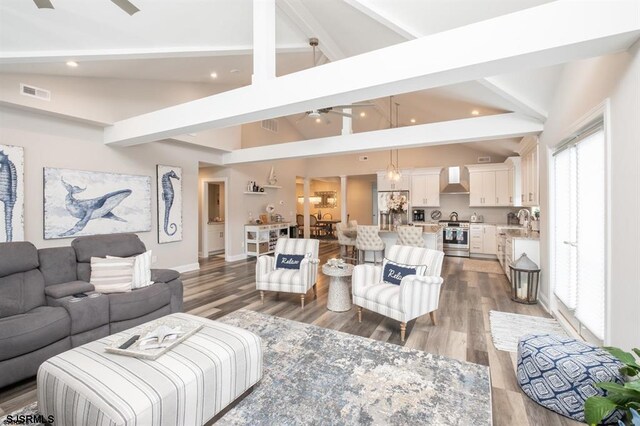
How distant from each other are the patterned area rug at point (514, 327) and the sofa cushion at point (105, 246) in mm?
4349

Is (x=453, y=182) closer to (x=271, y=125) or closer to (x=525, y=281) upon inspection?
(x=525, y=281)

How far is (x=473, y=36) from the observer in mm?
2070

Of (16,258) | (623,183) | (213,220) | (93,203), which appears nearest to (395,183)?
(213,220)

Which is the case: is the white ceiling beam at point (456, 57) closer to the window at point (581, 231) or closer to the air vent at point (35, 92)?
the window at point (581, 231)

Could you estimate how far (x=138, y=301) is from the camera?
2.92 meters

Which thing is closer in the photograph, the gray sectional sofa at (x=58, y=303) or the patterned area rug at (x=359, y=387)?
the patterned area rug at (x=359, y=387)

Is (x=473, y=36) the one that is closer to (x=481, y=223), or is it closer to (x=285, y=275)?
(x=285, y=275)

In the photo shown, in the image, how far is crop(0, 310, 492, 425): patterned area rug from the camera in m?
1.82

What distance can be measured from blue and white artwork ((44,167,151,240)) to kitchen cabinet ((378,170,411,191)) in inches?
252

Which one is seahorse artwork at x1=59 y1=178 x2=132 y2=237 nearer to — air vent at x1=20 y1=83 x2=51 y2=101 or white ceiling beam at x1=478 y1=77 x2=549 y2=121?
air vent at x1=20 y1=83 x2=51 y2=101

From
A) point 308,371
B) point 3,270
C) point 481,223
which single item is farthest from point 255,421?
point 481,223

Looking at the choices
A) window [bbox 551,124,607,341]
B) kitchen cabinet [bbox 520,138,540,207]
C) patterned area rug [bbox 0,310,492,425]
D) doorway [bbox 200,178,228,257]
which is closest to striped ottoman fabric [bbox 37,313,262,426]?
patterned area rug [bbox 0,310,492,425]

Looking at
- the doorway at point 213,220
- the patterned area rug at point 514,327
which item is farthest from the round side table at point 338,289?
the doorway at point 213,220

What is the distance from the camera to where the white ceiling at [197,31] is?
2615 millimetres
